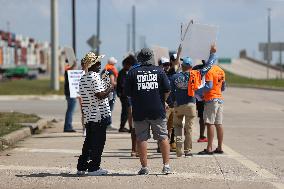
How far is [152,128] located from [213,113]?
2508 millimetres

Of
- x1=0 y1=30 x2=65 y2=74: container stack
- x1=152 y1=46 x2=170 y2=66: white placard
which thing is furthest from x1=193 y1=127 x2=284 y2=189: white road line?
x1=0 y1=30 x2=65 y2=74: container stack

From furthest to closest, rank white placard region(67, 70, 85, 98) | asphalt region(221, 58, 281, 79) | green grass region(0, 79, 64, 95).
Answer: asphalt region(221, 58, 281, 79) < green grass region(0, 79, 64, 95) < white placard region(67, 70, 85, 98)

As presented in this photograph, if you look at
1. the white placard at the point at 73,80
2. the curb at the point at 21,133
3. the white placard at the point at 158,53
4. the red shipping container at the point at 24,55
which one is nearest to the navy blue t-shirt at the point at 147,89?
the white placard at the point at 158,53

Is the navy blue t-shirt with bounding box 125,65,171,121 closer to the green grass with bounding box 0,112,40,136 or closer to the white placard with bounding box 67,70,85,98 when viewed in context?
the green grass with bounding box 0,112,40,136

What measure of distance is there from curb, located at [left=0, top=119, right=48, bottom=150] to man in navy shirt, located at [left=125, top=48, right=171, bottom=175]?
12.5 feet

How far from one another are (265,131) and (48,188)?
8934 millimetres

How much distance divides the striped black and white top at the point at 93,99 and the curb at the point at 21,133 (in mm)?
3295

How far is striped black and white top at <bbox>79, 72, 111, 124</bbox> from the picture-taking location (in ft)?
31.3

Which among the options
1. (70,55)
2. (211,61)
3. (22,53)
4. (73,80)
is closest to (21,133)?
(73,80)

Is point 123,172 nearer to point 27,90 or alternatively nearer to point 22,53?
point 27,90

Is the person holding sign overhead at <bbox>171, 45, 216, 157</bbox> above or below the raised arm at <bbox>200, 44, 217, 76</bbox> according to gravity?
below

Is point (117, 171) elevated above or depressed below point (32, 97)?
above

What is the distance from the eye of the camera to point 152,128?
375 inches

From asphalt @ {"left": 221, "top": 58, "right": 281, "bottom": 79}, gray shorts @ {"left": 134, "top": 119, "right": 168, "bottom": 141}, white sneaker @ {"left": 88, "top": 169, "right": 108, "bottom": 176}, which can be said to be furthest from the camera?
asphalt @ {"left": 221, "top": 58, "right": 281, "bottom": 79}
